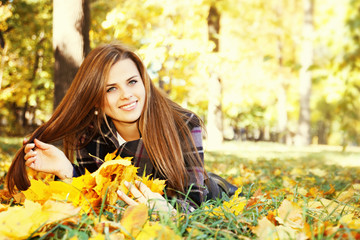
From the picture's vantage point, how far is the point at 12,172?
2.16 meters

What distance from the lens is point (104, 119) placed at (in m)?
2.44

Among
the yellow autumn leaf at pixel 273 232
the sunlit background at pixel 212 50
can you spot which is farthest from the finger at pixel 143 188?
the sunlit background at pixel 212 50

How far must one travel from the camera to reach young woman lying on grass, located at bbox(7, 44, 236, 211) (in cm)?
212

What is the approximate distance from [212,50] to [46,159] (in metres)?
7.54

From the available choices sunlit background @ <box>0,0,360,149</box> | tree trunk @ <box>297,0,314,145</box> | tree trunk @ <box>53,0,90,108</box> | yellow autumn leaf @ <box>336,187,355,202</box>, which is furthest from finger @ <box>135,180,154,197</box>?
tree trunk @ <box>297,0,314,145</box>

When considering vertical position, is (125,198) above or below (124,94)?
below

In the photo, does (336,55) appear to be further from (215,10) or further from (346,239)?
(215,10)

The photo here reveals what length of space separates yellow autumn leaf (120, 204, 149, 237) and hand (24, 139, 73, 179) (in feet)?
3.46

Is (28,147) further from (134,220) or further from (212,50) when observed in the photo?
(212,50)

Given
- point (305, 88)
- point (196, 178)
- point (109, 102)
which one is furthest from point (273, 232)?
point (305, 88)

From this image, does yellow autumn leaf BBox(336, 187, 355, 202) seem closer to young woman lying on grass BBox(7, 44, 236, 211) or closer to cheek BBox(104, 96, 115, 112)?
young woman lying on grass BBox(7, 44, 236, 211)

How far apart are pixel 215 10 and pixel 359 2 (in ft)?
24.5

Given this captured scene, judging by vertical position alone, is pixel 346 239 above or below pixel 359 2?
below

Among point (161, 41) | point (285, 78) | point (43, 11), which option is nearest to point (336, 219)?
point (161, 41)
